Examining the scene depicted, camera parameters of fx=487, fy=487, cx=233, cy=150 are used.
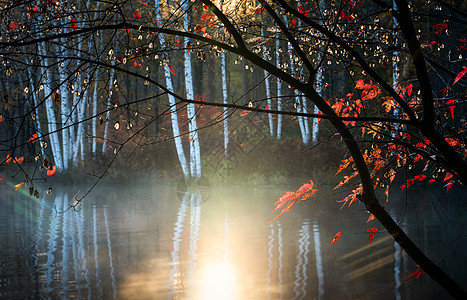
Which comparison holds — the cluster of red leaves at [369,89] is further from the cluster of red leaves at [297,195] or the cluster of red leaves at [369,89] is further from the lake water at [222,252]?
the lake water at [222,252]

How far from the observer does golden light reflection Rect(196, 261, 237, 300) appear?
702 cm

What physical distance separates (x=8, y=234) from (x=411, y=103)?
431 inches

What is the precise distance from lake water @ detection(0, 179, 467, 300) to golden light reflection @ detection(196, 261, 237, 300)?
0.05 feet

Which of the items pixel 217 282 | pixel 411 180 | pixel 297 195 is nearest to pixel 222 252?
pixel 217 282

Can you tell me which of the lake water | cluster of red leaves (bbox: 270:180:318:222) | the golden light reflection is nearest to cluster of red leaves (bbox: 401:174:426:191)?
the lake water

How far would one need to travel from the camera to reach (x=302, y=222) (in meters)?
12.7

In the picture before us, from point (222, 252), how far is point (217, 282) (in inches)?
80.5

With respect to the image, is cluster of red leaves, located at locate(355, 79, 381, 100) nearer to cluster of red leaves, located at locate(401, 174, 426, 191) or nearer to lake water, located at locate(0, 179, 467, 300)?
cluster of red leaves, located at locate(401, 174, 426, 191)

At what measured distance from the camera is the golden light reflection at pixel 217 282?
7.02 meters

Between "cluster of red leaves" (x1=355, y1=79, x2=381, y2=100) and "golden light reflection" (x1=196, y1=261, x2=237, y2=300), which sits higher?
"cluster of red leaves" (x1=355, y1=79, x2=381, y2=100)

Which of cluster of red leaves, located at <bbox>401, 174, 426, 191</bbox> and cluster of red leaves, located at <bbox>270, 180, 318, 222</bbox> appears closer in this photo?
cluster of red leaves, located at <bbox>401, 174, 426, 191</bbox>

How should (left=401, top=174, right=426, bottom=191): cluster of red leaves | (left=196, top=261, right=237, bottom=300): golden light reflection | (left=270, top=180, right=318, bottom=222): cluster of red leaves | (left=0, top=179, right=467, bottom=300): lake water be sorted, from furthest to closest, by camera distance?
(left=0, top=179, right=467, bottom=300): lake water < (left=196, top=261, right=237, bottom=300): golden light reflection < (left=270, top=180, right=318, bottom=222): cluster of red leaves < (left=401, top=174, right=426, bottom=191): cluster of red leaves

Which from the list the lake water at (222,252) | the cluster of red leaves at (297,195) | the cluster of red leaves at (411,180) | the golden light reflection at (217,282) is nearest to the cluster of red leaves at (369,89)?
the cluster of red leaves at (411,180)

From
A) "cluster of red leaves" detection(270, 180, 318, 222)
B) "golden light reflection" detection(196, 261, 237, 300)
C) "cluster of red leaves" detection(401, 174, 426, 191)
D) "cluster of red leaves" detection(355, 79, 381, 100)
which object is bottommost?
"golden light reflection" detection(196, 261, 237, 300)
